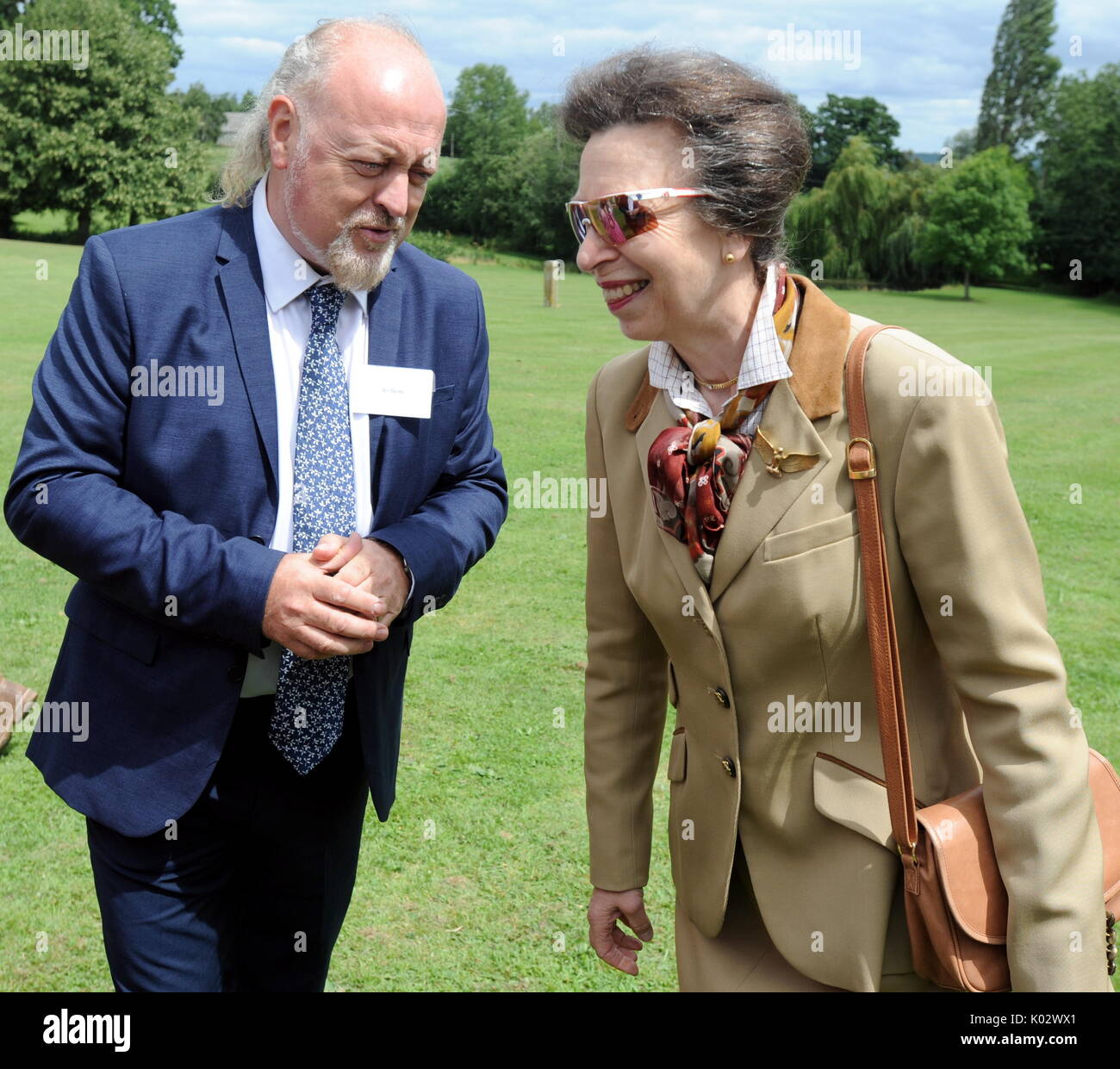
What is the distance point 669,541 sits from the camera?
2.42 meters

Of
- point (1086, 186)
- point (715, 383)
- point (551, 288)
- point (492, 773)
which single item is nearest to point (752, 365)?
point (715, 383)

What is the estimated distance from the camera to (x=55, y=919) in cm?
453

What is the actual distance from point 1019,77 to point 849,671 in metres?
96.5

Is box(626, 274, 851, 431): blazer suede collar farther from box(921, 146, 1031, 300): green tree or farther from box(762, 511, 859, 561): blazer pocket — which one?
box(921, 146, 1031, 300): green tree

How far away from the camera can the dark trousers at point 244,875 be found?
112 inches

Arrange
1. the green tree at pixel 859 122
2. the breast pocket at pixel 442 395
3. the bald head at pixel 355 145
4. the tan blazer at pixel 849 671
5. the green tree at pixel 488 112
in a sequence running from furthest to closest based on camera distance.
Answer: the green tree at pixel 859 122 → the green tree at pixel 488 112 → the breast pocket at pixel 442 395 → the bald head at pixel 355 145 → the tan blazer at pixel 849 671

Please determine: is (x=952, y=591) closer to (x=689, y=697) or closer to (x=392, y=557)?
(x=689, y=697)

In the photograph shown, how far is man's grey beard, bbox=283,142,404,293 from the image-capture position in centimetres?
278

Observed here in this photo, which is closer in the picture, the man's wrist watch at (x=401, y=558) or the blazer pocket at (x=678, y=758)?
the blazer pocket at (x=678, y=758)

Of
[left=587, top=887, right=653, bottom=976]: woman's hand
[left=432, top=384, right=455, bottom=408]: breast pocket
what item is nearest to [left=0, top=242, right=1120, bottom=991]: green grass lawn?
Answer: [left=587, top=887, right=653, bottom=976]: woman's hand

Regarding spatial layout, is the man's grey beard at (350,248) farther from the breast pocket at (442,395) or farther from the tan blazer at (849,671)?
the tan blazer at (849,671)

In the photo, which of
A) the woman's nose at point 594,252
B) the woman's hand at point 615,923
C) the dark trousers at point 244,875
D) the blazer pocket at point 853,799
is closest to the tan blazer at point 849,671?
the blazer pocket at point 853,799
